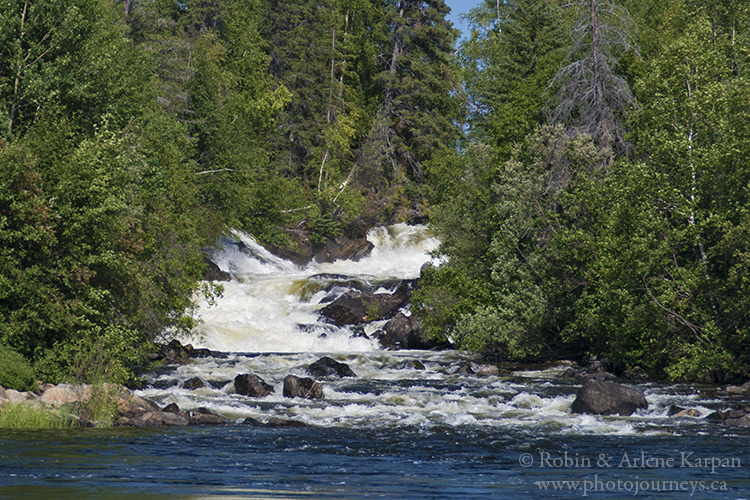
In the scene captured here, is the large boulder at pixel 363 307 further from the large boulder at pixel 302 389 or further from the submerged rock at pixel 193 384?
the large boulder at pixel 302 389

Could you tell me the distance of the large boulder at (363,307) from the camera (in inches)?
1638

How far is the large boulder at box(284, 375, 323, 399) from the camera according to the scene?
2461 centimetres

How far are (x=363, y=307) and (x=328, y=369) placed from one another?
42.1ft

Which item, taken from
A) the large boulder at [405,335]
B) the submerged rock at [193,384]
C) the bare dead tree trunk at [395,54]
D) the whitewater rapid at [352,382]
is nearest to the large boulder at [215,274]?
the whitewater rapid at [352,382]

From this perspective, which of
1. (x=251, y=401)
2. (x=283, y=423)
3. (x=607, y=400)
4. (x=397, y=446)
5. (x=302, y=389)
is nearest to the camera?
(x=397, y=446)

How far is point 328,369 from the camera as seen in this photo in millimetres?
29688

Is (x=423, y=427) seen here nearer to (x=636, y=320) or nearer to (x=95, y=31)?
(x=636, y=320)

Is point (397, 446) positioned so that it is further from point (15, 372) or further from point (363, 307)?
point (363, 307)

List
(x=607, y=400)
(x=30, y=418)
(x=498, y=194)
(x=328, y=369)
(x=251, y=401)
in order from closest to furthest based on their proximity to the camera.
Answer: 1. (x=30, y=418)
2. (x=607, y=400)
3. (x=251, y=401)
4. (x=328, y=369)
5. (x=498, y=194)

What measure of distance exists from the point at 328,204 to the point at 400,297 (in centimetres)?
2089

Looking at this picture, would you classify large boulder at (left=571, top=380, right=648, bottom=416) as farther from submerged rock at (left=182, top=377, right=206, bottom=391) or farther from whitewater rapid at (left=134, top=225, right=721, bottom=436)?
submerged rock at (left=182, top=377, right=206, bottom=391)

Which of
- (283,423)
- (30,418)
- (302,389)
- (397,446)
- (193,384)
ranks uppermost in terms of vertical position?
(193,384)

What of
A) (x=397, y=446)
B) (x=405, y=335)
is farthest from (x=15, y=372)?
(x=405, y=335)

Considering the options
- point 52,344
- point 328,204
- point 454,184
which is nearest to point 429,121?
point 328,204
